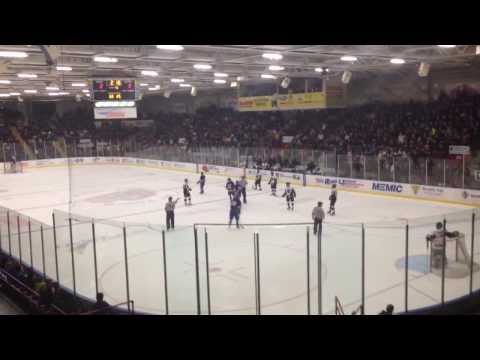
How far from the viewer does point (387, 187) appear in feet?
70.7

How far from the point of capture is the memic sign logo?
21062mm

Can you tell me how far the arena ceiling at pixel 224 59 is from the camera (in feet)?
54.6

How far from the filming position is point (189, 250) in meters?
10.9

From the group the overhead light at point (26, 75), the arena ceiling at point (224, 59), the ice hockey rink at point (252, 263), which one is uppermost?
the overhead light at point (26, 75)

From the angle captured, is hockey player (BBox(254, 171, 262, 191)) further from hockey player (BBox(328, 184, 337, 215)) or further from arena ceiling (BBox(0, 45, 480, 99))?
hockey player (BBox(328, 184, 337, 215))

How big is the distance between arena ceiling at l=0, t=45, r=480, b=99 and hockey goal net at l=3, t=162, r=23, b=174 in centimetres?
1002

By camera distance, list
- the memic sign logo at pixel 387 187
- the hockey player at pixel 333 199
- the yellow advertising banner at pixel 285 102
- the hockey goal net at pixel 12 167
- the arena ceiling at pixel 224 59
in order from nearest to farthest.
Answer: the arena ceiling at pixel 224 59, the hockey player at pixel 333 199, the memic sign logo at pixel 387 187, the yellow advertising banner at pixel 285 102, the hockey goal net at pixel 12 167

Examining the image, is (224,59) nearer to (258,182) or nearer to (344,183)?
(258,182)

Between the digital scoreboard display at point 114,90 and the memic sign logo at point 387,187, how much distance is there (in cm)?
1121

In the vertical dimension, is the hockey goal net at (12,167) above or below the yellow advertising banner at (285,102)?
below

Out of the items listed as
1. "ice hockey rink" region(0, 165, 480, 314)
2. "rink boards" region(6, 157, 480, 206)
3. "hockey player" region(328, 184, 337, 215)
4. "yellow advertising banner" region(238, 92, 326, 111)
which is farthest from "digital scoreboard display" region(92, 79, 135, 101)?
"yellow advertising banner" region(238, 92, 326, 111)

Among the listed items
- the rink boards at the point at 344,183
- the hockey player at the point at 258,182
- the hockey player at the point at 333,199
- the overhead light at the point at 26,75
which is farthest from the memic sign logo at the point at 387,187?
the overhead light at the point at 26,75

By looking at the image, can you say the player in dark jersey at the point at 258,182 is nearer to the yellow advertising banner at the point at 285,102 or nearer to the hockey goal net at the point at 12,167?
the yellow advertising banner at the point at 285,102
